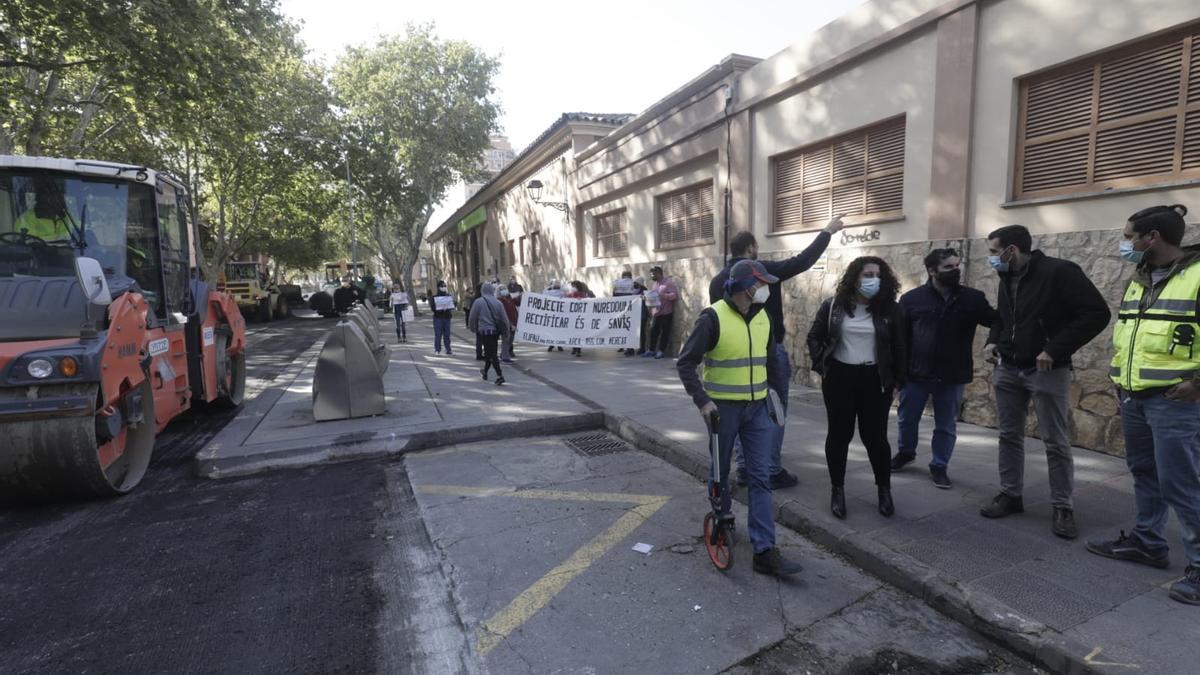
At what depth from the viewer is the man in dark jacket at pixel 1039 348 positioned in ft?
11.5

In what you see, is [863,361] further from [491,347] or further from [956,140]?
[491,347]

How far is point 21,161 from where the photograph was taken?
5262 millimetres

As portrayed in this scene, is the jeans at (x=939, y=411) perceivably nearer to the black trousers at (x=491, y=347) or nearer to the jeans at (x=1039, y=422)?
the jeans at (x=1039, y=422)

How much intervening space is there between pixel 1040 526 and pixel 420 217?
32.4 meters

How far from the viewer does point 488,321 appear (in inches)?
365

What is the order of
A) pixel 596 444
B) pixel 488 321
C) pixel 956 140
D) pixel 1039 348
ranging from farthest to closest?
1. pixel 488 321
2. pixel 596 444
3. pixel 956 140
4. pixel 1039 348

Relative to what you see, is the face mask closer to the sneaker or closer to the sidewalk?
the sneaker

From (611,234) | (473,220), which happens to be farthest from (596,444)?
(473,220)

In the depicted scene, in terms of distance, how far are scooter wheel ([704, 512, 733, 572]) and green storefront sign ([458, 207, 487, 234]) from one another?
24.1m

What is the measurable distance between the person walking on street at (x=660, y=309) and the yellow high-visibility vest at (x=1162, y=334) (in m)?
8.36

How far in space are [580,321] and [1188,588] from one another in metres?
8.91

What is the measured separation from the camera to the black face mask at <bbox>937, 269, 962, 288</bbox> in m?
4.33

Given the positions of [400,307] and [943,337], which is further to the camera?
[400,307]

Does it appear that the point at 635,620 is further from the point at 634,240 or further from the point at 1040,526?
the point at 634,240
